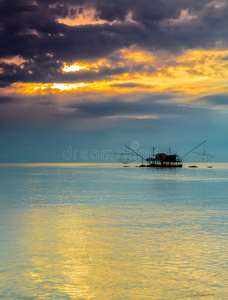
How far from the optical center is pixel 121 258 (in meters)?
15.7

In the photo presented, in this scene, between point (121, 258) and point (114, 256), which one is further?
point (114, 256)

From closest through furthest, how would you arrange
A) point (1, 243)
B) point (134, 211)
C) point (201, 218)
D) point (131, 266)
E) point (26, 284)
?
point (26, 284)
point (131, 266)
point (1, 243)
point (201, 218)
point (134, 211)

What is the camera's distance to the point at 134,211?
3123 centimetres

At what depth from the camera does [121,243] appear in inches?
733

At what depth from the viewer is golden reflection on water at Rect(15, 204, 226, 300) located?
38.8 feet

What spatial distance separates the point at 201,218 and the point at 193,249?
1039cm

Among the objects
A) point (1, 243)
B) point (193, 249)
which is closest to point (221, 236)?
point (193, 249)

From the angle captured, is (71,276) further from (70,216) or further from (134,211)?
(134,211)

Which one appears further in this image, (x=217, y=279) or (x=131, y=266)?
(x=131, y=266)

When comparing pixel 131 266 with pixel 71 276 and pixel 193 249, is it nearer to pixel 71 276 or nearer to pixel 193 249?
pixel 71 276

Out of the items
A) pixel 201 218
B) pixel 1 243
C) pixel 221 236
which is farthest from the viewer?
pixel 201 218

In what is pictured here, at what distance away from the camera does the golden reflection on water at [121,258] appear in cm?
Answer: 1184

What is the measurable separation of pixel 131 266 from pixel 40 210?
62.9 ft

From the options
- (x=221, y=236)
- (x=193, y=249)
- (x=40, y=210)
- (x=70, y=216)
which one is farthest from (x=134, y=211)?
(x=193, y=249)
